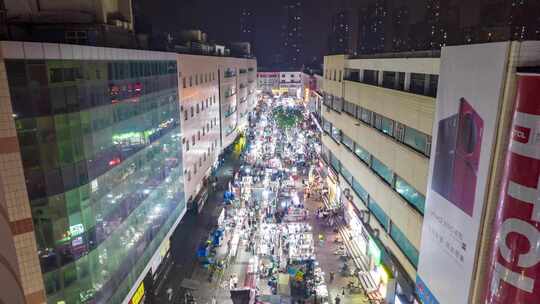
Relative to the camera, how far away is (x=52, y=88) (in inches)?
520

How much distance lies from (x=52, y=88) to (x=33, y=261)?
21.0ft

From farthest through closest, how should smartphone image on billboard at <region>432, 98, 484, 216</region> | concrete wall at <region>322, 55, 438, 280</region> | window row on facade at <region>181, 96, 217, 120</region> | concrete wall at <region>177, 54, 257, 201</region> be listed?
window row on facade at <region>181, 96, 217, 120</region>, concrete wall at <region>177, 54, 257, 201</region>, concrete wall at <region>322, 55, 438, 280</region>, smartphone image on billboard at <region>432, 98, 484, 216</region>

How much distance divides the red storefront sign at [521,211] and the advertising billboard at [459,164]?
4.07 ft

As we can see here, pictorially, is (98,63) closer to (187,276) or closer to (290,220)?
(187,276)

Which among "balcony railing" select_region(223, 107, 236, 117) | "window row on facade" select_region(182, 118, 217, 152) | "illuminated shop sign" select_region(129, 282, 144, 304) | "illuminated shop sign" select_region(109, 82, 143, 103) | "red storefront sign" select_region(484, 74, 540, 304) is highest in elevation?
"illuminated shop sign" select_region(109, 82, 143, 103)

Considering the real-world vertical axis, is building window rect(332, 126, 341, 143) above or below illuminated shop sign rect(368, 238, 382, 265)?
above

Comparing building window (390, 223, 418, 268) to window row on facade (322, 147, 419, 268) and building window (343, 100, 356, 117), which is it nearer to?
window row on facade (322, 147, 419, 268)

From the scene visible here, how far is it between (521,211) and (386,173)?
13601 millimetres

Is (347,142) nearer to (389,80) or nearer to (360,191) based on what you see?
(360,191)

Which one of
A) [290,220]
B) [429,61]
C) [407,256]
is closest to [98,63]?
[429,61]

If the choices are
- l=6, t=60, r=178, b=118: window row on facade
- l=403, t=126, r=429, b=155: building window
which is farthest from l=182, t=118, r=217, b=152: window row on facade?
l=403, t=126, r=429, b=155: building window

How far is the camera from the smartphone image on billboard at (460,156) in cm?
1209

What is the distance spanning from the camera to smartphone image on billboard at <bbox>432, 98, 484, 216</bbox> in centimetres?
1209

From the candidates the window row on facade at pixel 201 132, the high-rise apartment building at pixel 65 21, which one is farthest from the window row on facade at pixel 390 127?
the high-rise apartment building at pixel 65 21
